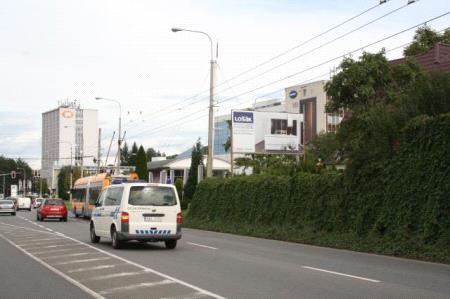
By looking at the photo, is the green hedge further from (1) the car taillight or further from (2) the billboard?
(2) the billboard

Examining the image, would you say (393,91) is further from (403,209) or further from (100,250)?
(100,250)

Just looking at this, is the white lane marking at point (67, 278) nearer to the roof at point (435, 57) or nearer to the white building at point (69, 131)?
the roof at point (435, 57)

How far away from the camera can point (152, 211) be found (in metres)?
18.8

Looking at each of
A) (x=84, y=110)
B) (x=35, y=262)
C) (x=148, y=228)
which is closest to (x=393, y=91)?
(x=148, y=228)

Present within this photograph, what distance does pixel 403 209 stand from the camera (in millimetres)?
19391

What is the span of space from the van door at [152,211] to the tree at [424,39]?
29.1m

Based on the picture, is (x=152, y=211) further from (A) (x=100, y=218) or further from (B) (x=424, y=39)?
(B) (x=424, y=39)

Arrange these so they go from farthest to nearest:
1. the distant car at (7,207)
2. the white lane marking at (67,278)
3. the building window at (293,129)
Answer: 1. the distant car at (7,207)
2. the building window at (293,129)
3. the white lane marking at (67,278)

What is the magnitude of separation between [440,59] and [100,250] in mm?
24954

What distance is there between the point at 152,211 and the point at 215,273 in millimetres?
6263

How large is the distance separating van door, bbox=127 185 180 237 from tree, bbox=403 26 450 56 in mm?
29089

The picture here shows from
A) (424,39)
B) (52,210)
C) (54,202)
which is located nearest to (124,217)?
(52,210)

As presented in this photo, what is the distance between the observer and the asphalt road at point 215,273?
34.3ft

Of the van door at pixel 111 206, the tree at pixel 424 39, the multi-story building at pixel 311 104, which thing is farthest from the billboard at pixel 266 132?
the multi-story building at pixel 311 104
